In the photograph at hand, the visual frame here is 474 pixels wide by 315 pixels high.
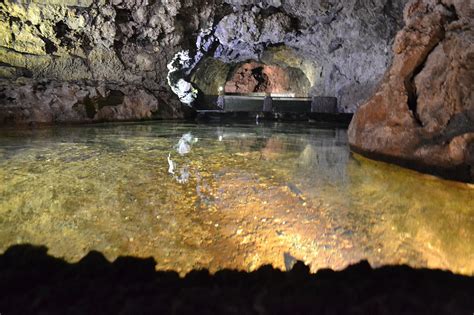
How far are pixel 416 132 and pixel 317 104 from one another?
10.3 meters

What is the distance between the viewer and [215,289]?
1.00 m

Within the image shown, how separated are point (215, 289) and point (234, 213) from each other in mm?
696

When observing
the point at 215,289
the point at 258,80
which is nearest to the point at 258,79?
the point at 258,80

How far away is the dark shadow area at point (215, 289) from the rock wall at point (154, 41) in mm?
7238

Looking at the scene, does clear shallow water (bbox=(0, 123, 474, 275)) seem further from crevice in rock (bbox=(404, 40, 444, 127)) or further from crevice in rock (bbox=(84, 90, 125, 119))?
crevice in rock (bbox=(84, 90, 125, 119))

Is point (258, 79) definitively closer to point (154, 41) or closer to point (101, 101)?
point (154, 41)

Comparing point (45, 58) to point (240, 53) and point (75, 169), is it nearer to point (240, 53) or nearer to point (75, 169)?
point (75, 169)

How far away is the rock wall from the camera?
8227 millimetres

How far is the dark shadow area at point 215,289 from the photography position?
902 millimetres

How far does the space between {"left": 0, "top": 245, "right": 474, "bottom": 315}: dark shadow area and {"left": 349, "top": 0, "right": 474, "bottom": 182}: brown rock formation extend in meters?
1.94

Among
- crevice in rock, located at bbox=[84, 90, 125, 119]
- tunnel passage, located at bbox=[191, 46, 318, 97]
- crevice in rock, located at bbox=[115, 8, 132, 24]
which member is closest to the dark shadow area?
crevice in rock, located at bbox=[84, 90, 125, 119]

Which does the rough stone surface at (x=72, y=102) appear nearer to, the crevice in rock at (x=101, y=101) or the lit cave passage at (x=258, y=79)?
the crevice in rock at (x=101, y=101)

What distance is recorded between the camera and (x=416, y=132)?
3.10 m

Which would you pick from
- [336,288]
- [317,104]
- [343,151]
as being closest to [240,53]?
[317,104]
